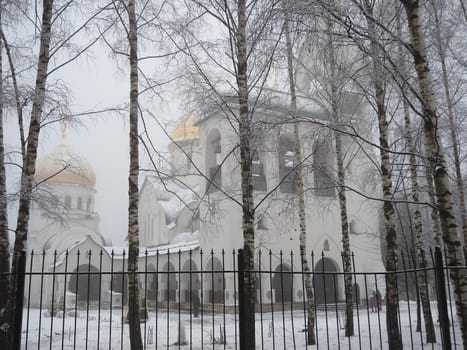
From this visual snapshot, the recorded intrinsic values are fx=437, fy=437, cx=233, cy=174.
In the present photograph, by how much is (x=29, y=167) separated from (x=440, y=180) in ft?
22.1

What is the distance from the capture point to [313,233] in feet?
82.2

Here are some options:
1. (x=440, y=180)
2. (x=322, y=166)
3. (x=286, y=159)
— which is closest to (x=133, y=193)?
(x=322, y=166)

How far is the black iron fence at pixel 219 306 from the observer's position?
19.7ft

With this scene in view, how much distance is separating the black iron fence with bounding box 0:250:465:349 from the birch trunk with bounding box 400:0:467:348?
0.61ft

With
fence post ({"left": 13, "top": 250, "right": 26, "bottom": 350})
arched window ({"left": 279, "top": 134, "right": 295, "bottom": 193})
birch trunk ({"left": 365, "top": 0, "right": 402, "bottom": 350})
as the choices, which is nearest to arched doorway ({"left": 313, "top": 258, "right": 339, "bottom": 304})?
arched window ({"left": 279, "top": 134, "right": 295, "bottom": 193})

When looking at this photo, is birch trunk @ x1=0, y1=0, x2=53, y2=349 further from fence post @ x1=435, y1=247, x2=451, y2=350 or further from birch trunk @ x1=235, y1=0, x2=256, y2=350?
fence post @ x1=435, y1=247, x2=451, y2=350

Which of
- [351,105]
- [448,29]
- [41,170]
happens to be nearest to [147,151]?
[351,105]

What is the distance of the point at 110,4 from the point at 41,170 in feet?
96.3

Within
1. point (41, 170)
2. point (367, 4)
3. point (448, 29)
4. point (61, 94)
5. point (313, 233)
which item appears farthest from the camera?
point (41, 170)

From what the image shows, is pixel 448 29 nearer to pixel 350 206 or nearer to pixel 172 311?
pixel 350 206

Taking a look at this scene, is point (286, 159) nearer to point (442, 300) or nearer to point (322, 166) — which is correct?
point (322, 166)

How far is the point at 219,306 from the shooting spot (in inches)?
880

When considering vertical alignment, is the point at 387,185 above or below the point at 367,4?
below

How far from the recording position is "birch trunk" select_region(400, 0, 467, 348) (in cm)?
520
